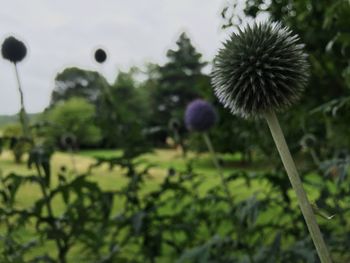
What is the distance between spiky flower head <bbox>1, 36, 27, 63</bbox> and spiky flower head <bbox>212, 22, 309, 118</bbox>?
2240 mm

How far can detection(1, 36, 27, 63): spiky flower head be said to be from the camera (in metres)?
3.38

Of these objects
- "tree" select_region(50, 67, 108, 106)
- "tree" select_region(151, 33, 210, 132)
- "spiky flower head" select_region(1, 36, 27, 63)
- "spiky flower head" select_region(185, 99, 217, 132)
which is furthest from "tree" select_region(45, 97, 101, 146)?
"tree" select_region(50, 67, 108, 106)

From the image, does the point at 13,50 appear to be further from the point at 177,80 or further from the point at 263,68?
the point at 177,80

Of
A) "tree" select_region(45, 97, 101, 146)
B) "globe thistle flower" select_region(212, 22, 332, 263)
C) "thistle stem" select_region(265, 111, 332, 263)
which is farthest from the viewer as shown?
"tree" select_region(45, 97, 101, 146)

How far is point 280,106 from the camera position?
1.50m

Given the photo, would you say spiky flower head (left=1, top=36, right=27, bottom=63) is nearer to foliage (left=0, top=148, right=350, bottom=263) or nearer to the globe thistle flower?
foliage (left=0, top=148, right=350, bottom=263)

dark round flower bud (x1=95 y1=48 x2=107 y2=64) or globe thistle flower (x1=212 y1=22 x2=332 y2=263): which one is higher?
dark round flower bud (x1=95 y1=48 x2=107 y2=64)

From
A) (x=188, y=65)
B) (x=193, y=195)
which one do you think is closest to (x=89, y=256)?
(x=193, y=195)

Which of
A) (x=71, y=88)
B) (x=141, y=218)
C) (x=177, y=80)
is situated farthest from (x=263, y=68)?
(x=71, y=88)

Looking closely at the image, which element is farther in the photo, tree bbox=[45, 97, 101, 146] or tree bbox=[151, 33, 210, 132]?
tree bbox=[151, 33, 210, 132]

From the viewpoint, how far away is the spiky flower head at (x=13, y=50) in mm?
3381

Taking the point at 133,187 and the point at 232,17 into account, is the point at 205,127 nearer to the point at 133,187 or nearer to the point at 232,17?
the point at 133,187

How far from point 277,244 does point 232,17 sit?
→ 3.88ft

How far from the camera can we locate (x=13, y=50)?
340cm
